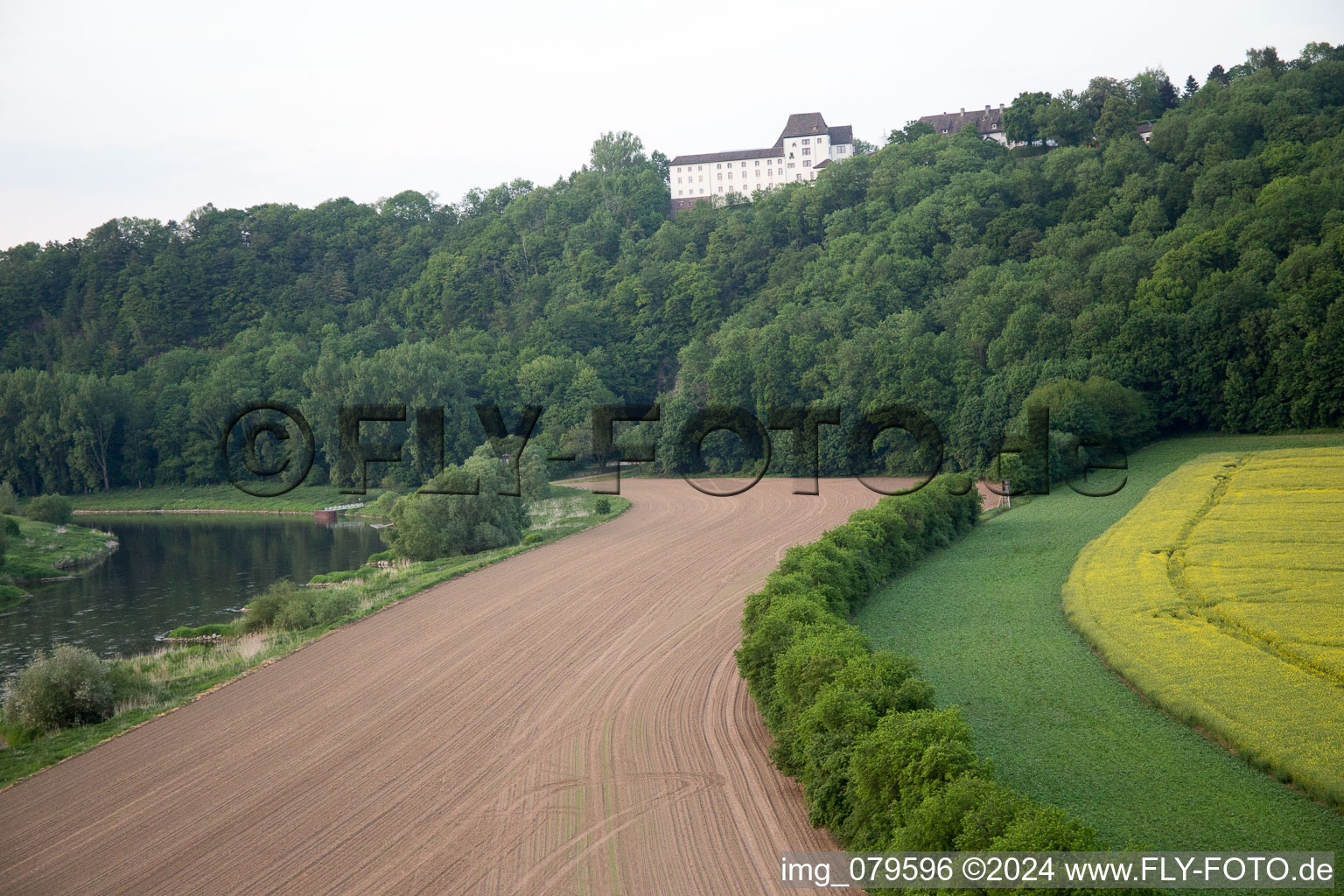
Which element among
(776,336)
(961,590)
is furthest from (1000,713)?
(776,336)

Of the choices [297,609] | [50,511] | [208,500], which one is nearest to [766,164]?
[208,500]

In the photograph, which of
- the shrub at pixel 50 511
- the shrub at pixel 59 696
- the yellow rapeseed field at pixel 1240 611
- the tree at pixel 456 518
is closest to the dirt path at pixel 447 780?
the shrub at pixel 59 696

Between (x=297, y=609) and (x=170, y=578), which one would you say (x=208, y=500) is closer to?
(x=170, y=578)

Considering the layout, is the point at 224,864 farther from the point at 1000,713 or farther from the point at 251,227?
the point at 251,227

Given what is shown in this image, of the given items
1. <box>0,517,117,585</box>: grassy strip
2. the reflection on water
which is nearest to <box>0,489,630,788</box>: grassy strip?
the reflection on water

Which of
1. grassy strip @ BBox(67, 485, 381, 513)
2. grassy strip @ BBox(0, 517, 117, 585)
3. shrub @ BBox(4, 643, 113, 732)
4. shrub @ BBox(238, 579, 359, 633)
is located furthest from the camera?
grassy strip @ BBox(67, 485, 381, 513)

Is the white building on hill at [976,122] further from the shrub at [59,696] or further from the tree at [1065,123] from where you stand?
the shrub at [59,696]
